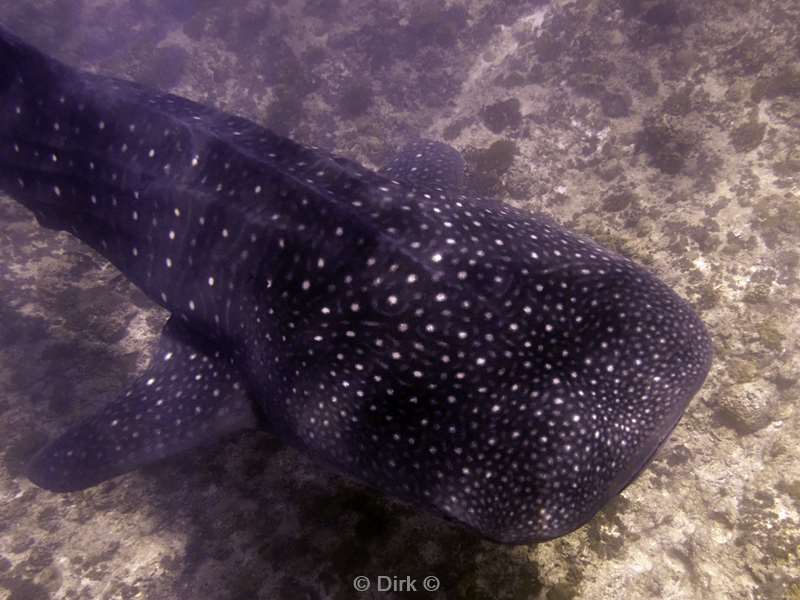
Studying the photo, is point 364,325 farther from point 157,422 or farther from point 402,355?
point 157,422

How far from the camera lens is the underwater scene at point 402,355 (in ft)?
13.4

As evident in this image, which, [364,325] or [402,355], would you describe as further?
[364,325]

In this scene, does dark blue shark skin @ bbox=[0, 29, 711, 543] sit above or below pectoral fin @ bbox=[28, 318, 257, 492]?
above

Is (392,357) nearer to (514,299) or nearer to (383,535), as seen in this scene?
(514,299)

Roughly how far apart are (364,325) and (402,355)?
1.48 feet

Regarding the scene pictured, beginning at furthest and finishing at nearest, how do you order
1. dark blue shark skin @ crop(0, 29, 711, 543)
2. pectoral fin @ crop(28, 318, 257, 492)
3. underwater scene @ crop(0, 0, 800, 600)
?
pectoral fin @ crop(28, 318, 257, 492) < underwater scene @ crop(0, 0, 800, 600) < dark blue shark skin @ crop(0, 29, 711, 543)

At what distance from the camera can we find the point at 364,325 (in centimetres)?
442

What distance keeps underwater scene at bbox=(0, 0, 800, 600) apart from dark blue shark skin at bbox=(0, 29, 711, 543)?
0.03 metres

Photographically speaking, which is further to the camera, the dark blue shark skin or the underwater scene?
the underwater scene

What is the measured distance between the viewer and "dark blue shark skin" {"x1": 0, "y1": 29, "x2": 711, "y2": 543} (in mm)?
3902

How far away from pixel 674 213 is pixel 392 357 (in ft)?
20.4

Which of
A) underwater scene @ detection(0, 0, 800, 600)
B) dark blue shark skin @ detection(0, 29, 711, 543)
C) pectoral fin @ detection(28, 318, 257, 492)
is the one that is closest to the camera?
dark blue shark skin @ detection(0, 29, 711, 543)

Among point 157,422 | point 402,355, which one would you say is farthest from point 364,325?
point 157,422

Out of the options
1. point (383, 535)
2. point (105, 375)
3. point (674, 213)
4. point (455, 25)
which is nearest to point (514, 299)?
point (383, 535)
